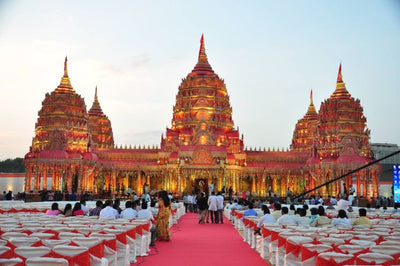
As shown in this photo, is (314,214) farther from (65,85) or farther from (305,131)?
(305,131)

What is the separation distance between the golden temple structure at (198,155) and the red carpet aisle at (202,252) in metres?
36.4

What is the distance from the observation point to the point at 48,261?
6.72 metres

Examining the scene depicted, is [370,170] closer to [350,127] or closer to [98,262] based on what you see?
[350,127]

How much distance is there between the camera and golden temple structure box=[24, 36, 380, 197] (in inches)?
2174

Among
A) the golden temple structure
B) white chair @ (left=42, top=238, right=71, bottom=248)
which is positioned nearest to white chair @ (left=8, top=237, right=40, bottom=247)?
white chair @ (left=42, top=238, right=71, bottom=248)

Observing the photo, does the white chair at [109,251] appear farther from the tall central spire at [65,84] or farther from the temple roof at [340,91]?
the tall central spire at [65,84]

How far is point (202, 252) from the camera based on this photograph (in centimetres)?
1453

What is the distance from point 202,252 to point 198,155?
1626 inches

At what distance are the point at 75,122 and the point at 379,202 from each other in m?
36.8

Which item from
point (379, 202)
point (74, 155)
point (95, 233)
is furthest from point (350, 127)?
point (95, 233)

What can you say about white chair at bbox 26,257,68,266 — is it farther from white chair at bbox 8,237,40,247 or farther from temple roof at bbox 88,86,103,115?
temple roof at bbox 88,86,103,115

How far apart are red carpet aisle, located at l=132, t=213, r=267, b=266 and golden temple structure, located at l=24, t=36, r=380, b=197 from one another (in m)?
36.4

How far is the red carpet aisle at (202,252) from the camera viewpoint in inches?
502

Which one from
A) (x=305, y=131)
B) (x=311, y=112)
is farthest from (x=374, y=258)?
(x=311, y=112)
